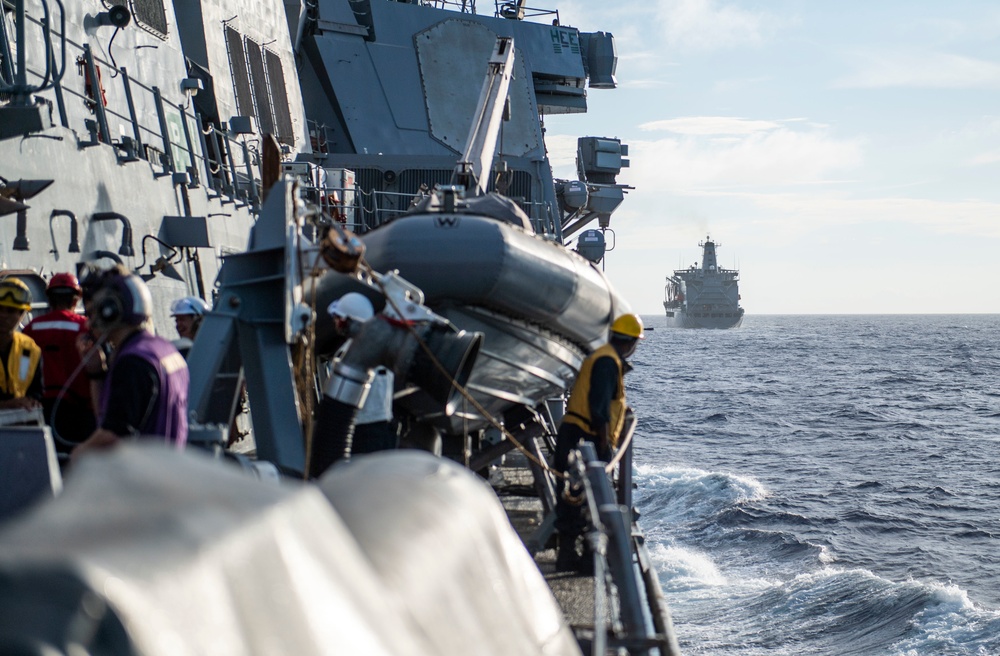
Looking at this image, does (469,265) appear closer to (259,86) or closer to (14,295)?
(14,295)

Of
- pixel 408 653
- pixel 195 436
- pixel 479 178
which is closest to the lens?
pixel 408 653

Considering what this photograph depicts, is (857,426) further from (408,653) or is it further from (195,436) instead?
(408,653)

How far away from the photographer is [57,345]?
4.91 metres

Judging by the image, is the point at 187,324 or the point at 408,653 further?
the point at 187,324

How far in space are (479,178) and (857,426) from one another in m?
23.1

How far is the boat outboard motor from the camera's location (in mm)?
5293

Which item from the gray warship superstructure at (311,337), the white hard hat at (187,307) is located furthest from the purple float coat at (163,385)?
the white hard hat at (187,307)

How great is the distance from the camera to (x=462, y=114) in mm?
19297

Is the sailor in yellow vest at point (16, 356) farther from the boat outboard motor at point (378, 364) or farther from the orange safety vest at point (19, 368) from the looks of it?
the boat outboard motor at point (378, 364)

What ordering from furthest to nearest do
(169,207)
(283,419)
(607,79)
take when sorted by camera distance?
(607,79)
(169,207)
(283,419)

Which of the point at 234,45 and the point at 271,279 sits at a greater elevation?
the point at 234,45

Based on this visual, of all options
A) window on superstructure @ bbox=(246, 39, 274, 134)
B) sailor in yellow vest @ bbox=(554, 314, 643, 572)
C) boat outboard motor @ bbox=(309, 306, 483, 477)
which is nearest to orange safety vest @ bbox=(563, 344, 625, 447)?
sailor in yellow vest @ bbox=(554, 314, 643, 572)

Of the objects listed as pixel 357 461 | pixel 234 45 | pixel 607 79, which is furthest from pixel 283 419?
pixel 607 79

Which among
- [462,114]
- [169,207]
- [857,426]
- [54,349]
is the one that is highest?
[462,114]
